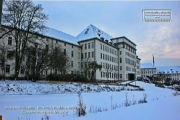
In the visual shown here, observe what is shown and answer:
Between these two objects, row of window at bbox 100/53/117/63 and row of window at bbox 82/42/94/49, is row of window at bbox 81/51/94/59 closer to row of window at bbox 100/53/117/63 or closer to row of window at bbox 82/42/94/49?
row of window at bbox 82/42/94/49

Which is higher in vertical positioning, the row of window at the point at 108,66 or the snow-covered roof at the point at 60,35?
the snow-covered roof at the point at 60,35

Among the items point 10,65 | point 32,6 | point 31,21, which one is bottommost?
point 10,65

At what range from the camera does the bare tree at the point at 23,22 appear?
80.9ft

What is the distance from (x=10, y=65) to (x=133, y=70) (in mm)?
48670

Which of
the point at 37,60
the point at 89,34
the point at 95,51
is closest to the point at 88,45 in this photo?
the point at 95,51

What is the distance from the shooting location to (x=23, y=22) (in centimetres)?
2591

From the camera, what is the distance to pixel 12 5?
24219 mm

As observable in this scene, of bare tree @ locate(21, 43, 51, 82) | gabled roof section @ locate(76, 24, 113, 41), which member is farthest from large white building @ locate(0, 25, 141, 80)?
bare tree @ locate(21, 43, 51, 82)

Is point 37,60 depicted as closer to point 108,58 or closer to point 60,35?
point 60,35

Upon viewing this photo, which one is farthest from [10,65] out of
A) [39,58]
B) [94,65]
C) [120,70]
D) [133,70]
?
[133,70]

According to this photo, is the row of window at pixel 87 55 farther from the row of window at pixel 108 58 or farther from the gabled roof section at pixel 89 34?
the gabled roof section at pixel 89 34

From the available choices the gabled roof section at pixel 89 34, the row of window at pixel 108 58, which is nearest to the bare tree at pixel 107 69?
the row of window at pixel 108 58

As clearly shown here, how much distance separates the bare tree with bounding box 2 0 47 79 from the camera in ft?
80.9

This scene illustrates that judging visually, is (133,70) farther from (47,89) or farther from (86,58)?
(47,89)
